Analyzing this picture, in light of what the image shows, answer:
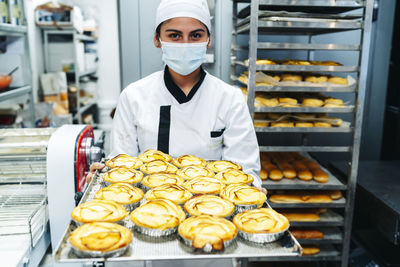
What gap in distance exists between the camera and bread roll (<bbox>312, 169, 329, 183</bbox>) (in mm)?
2430

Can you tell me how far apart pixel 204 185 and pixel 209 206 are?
171 mm

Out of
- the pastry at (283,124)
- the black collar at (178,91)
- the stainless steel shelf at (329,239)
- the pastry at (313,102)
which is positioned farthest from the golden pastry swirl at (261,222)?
the stainless steel shelf at (329,239)

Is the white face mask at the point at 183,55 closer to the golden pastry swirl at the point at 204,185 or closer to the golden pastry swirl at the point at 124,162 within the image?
the golden pastry swirl at the point at 124,162

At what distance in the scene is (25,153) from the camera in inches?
57.9

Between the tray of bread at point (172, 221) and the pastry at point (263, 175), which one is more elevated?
the tray of bread at point (172, 221)

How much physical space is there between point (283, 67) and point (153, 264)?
1442mm

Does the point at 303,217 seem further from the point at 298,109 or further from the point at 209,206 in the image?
the point at 209,206

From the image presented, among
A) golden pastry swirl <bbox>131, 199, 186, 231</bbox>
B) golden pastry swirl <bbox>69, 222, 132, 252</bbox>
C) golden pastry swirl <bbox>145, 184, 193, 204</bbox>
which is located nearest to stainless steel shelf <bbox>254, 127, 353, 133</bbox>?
golden pastry swirl <bbox>145, 184, 193, 204</bbox>

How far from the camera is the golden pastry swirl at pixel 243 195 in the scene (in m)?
1.10

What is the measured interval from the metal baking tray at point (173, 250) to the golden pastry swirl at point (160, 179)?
0.30 metres

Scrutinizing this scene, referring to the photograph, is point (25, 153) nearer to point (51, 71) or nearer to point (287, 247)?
point (287, 247)

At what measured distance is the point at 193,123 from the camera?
1.74 m

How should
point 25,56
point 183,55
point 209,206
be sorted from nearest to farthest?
point 209,206
point 183,55
point 25,56

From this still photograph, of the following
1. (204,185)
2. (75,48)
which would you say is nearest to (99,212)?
(204,185)
